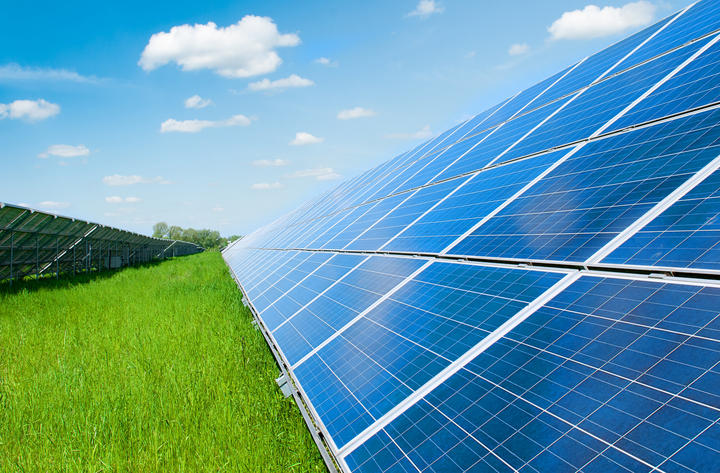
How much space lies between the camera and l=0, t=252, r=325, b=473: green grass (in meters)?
4.61

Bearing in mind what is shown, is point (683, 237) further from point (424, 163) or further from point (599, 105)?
point (424, 163)

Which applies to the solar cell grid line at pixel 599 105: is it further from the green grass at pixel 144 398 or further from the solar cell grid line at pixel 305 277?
the green grass at pixel 144 398

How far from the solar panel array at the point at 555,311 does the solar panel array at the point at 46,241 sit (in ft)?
52.0

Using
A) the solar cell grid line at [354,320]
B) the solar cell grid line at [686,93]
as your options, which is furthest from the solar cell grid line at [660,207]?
the solar cell grid line at [354,320]

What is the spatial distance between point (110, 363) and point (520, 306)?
760cm

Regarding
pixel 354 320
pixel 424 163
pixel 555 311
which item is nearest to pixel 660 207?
pixel 555 311

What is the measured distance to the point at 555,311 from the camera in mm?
3322

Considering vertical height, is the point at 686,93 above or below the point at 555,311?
above

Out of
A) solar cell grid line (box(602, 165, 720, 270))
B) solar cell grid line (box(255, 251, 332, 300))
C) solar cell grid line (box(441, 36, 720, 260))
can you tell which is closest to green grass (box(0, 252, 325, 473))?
solar cell grid line (box(255, 251, 332, 300))

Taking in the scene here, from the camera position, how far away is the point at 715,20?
7.35m

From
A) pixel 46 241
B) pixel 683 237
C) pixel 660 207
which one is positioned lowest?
pixel 683 237

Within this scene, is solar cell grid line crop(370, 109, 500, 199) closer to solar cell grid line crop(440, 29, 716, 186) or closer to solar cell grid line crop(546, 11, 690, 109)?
solar cell grid line crop(546, 11, 690, 109)

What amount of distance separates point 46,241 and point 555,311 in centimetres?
2606

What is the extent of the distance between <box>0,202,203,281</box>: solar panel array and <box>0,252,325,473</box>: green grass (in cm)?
745
